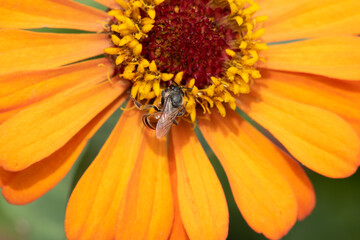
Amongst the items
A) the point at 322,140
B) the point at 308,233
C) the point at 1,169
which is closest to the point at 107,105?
the point at 1,169

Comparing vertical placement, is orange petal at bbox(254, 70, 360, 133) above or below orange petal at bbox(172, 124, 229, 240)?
above

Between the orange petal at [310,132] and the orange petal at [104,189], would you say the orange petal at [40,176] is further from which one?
the orange petal at [310,132]

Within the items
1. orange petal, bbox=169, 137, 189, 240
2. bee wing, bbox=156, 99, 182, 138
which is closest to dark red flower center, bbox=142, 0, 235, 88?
bee wing, bbox=156, 99, 182, 138

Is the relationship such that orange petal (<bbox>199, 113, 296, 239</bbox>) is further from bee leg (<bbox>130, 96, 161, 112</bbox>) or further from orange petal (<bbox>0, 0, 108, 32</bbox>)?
orange petal (<bbox>0, 0, 108, 32</bbox>)

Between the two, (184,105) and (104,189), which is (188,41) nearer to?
(184,105)

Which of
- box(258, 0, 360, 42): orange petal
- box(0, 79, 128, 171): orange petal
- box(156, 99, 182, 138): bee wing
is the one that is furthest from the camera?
box(258, 0, 360, 42): orange petal

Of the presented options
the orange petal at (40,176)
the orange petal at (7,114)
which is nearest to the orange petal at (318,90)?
the orange petal at (40,176)

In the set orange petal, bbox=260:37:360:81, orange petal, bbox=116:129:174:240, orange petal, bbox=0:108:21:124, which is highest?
orange petal, bbox=0:108:21:124
